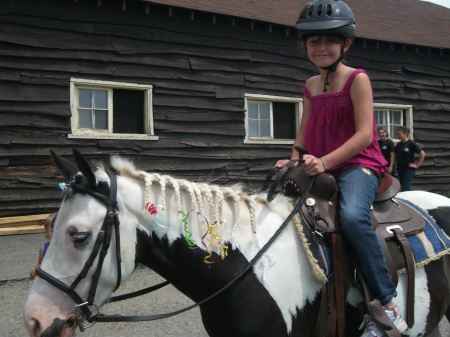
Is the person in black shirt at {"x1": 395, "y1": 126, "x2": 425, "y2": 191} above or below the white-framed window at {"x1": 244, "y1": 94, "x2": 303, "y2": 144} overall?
below

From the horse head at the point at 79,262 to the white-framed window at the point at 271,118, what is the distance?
290 inches

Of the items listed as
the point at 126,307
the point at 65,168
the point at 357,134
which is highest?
the point at 357,134

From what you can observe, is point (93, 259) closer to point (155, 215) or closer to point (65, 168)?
point (155, 215)

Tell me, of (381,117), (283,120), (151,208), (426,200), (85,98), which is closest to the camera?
(151,208)

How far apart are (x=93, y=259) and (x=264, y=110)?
8.19 metres

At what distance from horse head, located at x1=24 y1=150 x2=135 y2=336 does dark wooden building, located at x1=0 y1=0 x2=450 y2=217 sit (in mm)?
5989

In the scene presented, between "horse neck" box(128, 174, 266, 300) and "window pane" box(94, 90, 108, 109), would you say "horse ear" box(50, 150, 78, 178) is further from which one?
"window pane" box(94, 90, 108, 109)

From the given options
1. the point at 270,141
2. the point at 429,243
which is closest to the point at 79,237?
the point at 429,243

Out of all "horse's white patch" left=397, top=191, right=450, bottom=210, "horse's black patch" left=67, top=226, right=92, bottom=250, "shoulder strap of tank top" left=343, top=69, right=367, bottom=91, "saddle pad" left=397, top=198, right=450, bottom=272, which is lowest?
"saddle pad" left=397, top=198, right=450, bottom=272

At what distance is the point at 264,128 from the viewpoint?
Answer: 955 cm

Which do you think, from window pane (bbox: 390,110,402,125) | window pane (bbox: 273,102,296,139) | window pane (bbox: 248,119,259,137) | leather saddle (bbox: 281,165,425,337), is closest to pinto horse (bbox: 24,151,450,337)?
leather saddle (bbox: 281,165,425,337)

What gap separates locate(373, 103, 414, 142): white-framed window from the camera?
11305 mm

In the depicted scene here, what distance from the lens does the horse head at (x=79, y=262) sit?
1667 millimetres

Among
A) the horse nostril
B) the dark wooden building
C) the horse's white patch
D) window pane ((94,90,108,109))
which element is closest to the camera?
the horse nostril
